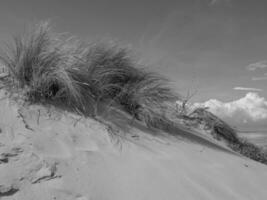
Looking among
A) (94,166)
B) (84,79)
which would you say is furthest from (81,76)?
(94,166)

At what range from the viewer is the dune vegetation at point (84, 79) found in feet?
7.34

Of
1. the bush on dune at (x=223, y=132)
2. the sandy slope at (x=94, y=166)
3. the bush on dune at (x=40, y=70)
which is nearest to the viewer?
the sandy slope at (x=94, y=166)

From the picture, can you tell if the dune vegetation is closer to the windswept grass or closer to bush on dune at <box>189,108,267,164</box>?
the windswept grass

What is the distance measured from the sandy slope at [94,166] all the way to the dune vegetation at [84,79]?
0.79 feet

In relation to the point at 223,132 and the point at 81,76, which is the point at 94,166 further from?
the point at 223,132

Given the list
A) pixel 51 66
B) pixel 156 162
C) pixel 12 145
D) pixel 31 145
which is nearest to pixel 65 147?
pixel 31 145

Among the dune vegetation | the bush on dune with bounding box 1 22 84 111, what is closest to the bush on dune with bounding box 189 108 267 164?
the dune vegetation

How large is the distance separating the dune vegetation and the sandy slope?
24 centimetres

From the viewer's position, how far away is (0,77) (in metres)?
2.25

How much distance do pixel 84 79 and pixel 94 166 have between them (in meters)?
1.27

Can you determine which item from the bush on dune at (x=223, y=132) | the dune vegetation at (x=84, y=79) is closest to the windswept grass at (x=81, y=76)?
the dune vegetation at (x=84, y=79)

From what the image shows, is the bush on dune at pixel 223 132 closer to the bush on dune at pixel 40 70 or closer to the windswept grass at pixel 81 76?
the windswept grass at pixel 81 76

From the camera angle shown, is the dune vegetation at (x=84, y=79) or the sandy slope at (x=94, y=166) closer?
the sandy slope at (x=94, y=166)

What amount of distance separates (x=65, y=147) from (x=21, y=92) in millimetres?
799
